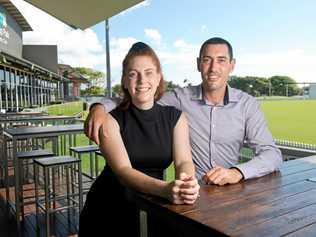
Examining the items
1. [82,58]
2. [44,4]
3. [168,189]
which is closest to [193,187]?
[168,189]

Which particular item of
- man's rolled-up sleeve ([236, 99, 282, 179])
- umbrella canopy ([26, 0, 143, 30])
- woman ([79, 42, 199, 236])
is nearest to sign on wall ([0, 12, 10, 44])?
umbrella canopy ([26, 0, 143, 30])

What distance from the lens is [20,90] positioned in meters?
17.5

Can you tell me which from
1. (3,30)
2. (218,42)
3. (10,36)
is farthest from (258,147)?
(10,36)

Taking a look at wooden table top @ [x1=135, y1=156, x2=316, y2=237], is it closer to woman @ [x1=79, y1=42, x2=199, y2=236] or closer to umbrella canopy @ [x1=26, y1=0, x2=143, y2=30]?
woman @ [x1=79, y1=42, x2=199, y2=236]

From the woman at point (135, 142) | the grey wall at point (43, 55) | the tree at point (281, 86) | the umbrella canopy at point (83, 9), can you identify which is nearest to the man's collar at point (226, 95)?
the woman at point (135, 142)

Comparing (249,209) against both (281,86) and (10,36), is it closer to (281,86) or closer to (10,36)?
(10,36)

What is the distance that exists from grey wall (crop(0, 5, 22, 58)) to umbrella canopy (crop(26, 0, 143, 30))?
40.1ft

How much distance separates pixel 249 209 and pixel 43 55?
28231 millimetres

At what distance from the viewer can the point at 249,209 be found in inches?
51.4

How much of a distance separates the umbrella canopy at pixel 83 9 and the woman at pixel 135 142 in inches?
103

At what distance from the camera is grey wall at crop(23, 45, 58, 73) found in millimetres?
26731

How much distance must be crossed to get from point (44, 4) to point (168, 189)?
4.15 metres

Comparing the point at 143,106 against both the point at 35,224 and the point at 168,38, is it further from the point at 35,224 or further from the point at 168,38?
the point at 168,38

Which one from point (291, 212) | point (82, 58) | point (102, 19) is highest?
point (82, 58)
